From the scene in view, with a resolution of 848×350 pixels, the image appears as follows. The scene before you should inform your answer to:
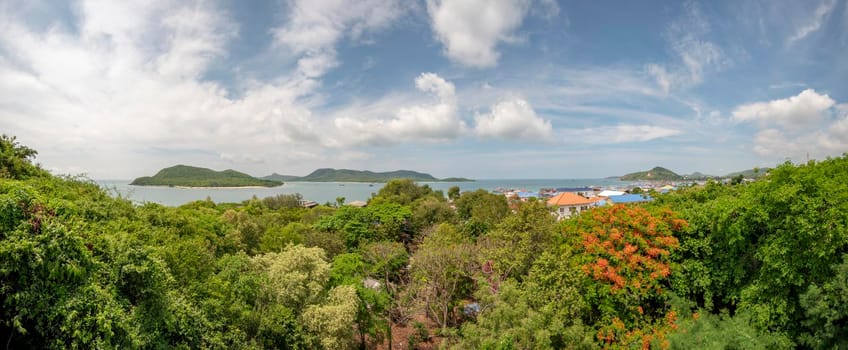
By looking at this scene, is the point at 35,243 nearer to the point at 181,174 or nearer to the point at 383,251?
the point at 383,251

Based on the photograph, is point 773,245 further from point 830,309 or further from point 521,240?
point 521,240


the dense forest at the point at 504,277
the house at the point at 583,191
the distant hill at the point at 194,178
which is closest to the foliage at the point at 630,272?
the dense forest at the point at 504,277

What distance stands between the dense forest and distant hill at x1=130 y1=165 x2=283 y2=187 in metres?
118

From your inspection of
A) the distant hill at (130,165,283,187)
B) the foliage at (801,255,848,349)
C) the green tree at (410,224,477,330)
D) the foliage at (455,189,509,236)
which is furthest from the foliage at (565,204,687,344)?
the distant hill at (130,165,283,187)

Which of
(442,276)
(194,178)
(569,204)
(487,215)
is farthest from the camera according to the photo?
(194,178)

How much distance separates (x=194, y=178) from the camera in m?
125

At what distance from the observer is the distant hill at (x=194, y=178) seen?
11341 cm

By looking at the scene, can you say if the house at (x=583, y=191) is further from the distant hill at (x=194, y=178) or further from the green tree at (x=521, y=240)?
the distant hill at (x=194, y=178)

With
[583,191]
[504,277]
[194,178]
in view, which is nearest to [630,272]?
[504,277]

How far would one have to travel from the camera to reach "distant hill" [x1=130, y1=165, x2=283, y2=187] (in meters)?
113

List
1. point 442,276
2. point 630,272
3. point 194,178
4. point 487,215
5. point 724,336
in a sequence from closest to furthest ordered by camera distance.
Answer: point 724,336, point 630,272, point 442,276, point 487,215, point 194,178

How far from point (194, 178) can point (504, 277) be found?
141567 mm

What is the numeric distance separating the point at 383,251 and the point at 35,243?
13.1 m

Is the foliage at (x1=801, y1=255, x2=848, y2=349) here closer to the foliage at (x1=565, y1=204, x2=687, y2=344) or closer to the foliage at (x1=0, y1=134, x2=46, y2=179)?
the foliage at (x1=565, y1=204, x2=687, y2=344)
